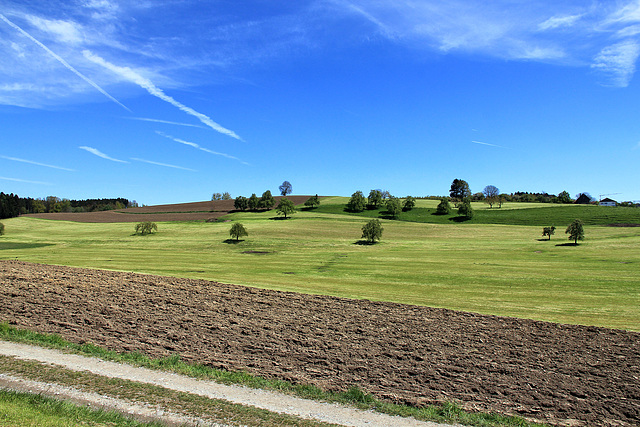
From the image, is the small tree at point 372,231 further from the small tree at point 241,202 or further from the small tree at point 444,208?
the small tree at point 241,202

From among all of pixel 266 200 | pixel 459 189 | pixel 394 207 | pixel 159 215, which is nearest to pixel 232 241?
pixel 266 200

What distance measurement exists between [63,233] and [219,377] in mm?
89696

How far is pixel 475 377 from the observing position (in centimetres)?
1267

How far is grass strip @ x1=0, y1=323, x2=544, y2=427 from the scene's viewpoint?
1012 centimetres

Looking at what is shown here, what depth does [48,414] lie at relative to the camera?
8.38 meters

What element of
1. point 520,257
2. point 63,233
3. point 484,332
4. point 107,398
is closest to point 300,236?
point 520,257

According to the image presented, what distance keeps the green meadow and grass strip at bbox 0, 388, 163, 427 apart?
17717 mm

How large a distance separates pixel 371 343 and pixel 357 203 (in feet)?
353

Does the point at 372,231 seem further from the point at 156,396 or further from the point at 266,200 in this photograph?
the point at 156,396

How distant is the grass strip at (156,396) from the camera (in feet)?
31.0

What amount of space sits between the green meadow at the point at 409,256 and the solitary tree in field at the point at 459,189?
47.9 m

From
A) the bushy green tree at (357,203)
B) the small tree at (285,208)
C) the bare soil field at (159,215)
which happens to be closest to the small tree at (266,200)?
the bare soil field at (159,215)

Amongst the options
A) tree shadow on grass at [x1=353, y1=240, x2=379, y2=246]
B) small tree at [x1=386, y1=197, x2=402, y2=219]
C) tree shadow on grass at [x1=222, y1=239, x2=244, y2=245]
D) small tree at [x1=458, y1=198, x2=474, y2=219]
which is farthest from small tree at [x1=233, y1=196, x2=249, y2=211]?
small tree at [x1=458, y1=198, x2=474, y2=219]

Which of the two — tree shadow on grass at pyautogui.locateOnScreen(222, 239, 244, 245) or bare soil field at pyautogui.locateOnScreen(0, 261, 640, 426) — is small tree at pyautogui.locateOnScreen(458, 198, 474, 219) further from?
bare soil field at pyautogui.locateOnScreen(0, 261, 640, 426)
